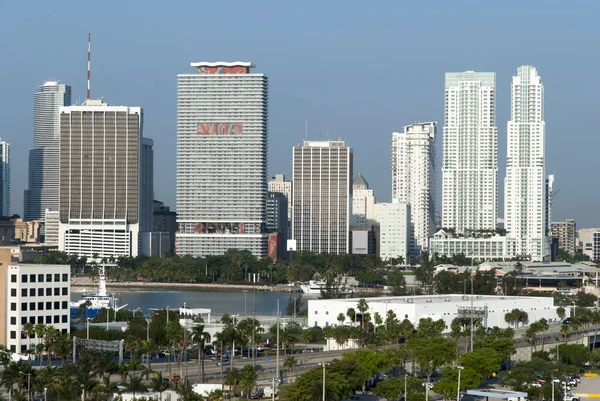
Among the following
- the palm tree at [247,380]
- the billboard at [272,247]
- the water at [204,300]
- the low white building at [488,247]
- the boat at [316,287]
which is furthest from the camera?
the low white building at [488,247]

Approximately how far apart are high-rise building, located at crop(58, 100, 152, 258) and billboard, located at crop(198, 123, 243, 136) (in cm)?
1147

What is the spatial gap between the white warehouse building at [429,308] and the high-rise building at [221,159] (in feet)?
310

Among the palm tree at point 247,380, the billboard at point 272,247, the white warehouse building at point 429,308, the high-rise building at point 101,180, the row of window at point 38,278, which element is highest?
the high-rise building at point 101,180

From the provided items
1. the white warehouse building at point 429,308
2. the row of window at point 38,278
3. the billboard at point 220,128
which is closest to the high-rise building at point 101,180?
the billboard at point 220,128

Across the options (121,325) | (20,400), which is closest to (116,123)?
(121,325)

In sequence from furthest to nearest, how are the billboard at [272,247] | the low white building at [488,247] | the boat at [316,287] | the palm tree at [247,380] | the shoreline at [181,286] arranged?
the low white building at [488,247] → the billboard at [272,247] → the shoreline at [181,286] → the boat at [316,287] → the palm tree at [247,380]

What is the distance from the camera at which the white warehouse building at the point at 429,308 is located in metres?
81.9

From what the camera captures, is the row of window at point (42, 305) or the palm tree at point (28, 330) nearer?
the palm tree at point (28, 330)

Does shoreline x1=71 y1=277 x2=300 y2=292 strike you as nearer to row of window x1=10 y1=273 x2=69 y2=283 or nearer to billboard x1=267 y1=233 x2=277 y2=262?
billboard x1=267 y1=233 x2=277 y2=262

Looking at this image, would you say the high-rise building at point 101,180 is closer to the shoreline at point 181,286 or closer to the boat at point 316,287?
the shoreline at point 181,286

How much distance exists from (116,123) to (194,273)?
29.2 metres

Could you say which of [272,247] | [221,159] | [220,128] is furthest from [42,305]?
[221,159]

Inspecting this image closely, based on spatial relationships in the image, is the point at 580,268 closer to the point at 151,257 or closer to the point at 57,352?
A: the point at 151,257

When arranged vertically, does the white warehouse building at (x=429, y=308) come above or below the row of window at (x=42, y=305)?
below
